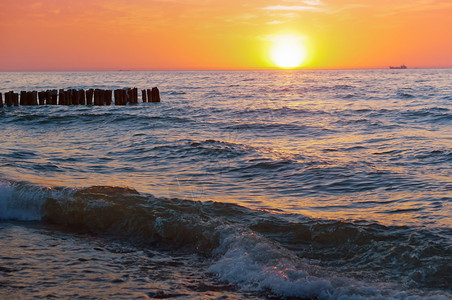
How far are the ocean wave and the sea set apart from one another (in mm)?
24

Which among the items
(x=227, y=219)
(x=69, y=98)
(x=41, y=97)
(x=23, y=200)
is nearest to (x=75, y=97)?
(x=69, y=98)

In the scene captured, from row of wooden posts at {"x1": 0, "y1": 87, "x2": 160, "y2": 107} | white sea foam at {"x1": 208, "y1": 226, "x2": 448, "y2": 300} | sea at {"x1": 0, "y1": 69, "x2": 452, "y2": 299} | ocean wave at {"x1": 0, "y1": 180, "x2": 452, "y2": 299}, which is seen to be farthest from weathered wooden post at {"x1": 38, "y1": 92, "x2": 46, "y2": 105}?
white sea foam at {"x1": 208, "y1": 226, "x2": 448, "y2": 300}

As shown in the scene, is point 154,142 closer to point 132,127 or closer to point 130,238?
point 132,127

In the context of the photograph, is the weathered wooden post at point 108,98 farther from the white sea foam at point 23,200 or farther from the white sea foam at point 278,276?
the white sea foam at point 278,276

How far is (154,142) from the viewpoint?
632 inches

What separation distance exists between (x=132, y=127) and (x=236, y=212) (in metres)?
13.9

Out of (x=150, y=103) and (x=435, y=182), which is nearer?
(x=435, y=182)

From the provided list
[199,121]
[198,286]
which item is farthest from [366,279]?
[199,121]

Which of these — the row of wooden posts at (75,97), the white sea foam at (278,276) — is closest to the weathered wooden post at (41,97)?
the row of wooden posts at (75,97)

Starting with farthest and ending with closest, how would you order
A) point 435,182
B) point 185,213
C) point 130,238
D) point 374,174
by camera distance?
point 374,174 < point 435,182 < point 185,213 < point 130,238

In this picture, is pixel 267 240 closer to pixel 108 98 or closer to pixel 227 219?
pixel 227 219

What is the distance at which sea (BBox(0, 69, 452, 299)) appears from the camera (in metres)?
5.07

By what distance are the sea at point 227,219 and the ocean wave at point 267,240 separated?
0.9 inches

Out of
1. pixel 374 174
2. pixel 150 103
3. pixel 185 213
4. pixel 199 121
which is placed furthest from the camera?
pixel 150 103
